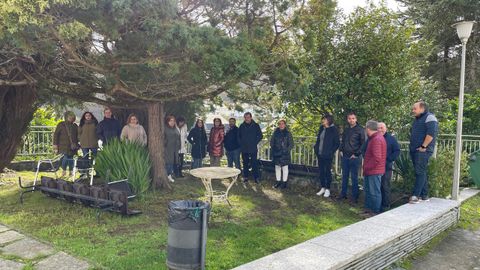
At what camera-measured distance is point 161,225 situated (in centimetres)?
562

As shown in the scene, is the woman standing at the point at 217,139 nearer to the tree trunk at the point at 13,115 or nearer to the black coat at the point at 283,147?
the black coat at the point at 283,147

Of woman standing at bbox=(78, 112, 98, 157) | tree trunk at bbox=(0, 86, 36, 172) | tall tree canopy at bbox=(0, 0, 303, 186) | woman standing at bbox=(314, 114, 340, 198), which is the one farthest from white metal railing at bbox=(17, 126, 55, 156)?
woman standing at bbox=(314, 114, 340, 198)

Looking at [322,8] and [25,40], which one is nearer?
[25,40]

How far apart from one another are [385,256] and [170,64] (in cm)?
382

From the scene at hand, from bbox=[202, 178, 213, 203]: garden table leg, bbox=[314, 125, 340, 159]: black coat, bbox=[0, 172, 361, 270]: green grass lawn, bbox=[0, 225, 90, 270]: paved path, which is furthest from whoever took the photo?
bbox=[314, 125, 340, 159]: black coat

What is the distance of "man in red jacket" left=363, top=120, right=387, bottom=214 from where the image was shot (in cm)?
593

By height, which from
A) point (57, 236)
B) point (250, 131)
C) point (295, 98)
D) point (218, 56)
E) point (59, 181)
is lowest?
point (57, 236)

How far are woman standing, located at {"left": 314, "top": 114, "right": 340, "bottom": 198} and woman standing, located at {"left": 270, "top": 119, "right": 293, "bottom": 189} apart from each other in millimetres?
780

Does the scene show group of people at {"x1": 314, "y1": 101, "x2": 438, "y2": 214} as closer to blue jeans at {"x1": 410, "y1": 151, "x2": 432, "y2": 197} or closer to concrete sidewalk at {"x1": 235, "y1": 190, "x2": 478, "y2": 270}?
blue jeans at {"x1": 410, "y1": 151, "x2": 432, "y2": 197}

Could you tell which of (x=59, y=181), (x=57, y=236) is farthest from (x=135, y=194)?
(x=57, y=236)

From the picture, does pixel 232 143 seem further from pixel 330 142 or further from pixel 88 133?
pixel 88 133

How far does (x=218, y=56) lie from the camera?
5340 mm

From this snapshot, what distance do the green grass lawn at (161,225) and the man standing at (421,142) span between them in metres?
1.18

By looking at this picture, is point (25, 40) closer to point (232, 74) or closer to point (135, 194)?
point (232, 74)
